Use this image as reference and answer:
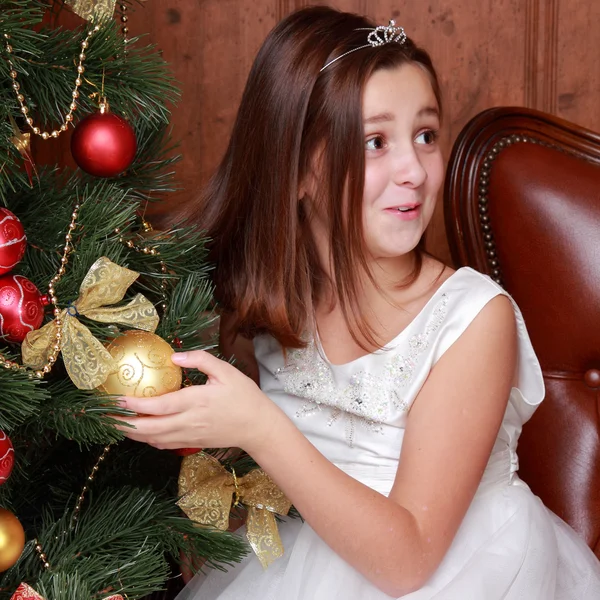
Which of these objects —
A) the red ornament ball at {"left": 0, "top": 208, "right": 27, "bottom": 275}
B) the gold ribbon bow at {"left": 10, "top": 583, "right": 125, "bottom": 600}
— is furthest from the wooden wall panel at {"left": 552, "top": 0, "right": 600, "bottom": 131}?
the gold ribbon bow at {"left": 10, "top": 583, "right": 125, "bottom": 600}

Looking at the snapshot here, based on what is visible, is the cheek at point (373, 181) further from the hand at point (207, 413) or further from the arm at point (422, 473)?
the hand at point (207, 413)

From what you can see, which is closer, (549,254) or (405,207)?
(405,207)

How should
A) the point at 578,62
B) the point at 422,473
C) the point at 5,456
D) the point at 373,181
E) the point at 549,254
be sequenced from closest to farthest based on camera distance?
A: 1. the point at 5,456
2. the point at 422,473
3. the point at 373,181
4. the point at 549,254
5. the point at 578,62

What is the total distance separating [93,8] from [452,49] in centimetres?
84

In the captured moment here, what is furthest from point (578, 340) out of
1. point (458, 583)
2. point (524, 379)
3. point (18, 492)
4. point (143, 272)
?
point (18, 492)

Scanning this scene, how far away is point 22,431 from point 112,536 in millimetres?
147

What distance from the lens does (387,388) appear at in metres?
1.09

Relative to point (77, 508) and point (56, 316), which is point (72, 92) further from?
point (77, 508)

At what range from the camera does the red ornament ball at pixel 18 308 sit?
71 centimetres

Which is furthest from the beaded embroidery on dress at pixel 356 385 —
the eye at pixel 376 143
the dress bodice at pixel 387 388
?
the eye at pixel 376 143

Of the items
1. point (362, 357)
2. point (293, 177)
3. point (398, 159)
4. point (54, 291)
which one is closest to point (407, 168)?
point (398, 159)

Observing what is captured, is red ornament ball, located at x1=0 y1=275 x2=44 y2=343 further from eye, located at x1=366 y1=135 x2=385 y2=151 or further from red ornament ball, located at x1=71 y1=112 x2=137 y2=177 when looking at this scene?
eye, located at x1=366 y1=135 x2=385 y2=151

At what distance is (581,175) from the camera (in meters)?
1.25

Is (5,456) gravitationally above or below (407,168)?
below
